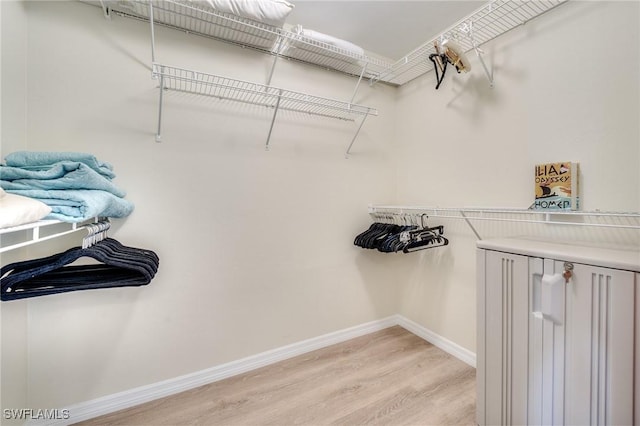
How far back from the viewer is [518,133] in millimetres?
1542

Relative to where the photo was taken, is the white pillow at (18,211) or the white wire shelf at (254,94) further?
the white wire shelf at (254,94)

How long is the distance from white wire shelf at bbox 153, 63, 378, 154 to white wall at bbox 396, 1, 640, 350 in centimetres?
64

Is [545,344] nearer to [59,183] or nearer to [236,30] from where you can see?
[59,183]

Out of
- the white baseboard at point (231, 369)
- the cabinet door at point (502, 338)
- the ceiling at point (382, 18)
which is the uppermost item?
the ceiling at point (382, 18)

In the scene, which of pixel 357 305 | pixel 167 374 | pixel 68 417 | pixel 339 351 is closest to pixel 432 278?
pixel 357 305

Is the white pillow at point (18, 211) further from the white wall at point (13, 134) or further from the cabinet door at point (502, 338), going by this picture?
the cabinet door at point (502, 338)

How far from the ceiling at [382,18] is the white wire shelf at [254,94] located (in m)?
0.54

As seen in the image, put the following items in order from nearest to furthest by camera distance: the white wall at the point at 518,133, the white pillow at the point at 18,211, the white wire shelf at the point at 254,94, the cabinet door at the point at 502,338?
the white pillow at the point at 18,211 < the cabinet door at the point at 502,338 < the white wall at the point at 518,133 < the white wire shelf at the point at 254,94

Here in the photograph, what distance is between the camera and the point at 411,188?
2256 millimetres

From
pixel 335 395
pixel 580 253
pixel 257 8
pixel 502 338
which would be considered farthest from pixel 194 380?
pixel 257 8

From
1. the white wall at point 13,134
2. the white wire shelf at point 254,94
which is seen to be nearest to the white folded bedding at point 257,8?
the white wire shelf at point 254,94

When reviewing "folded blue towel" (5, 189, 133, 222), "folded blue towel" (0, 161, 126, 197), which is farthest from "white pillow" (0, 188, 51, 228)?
"folded blue towel" (0, 161, 126, 197)

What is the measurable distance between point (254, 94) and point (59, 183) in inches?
45.3

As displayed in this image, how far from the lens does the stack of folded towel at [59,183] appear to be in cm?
85
